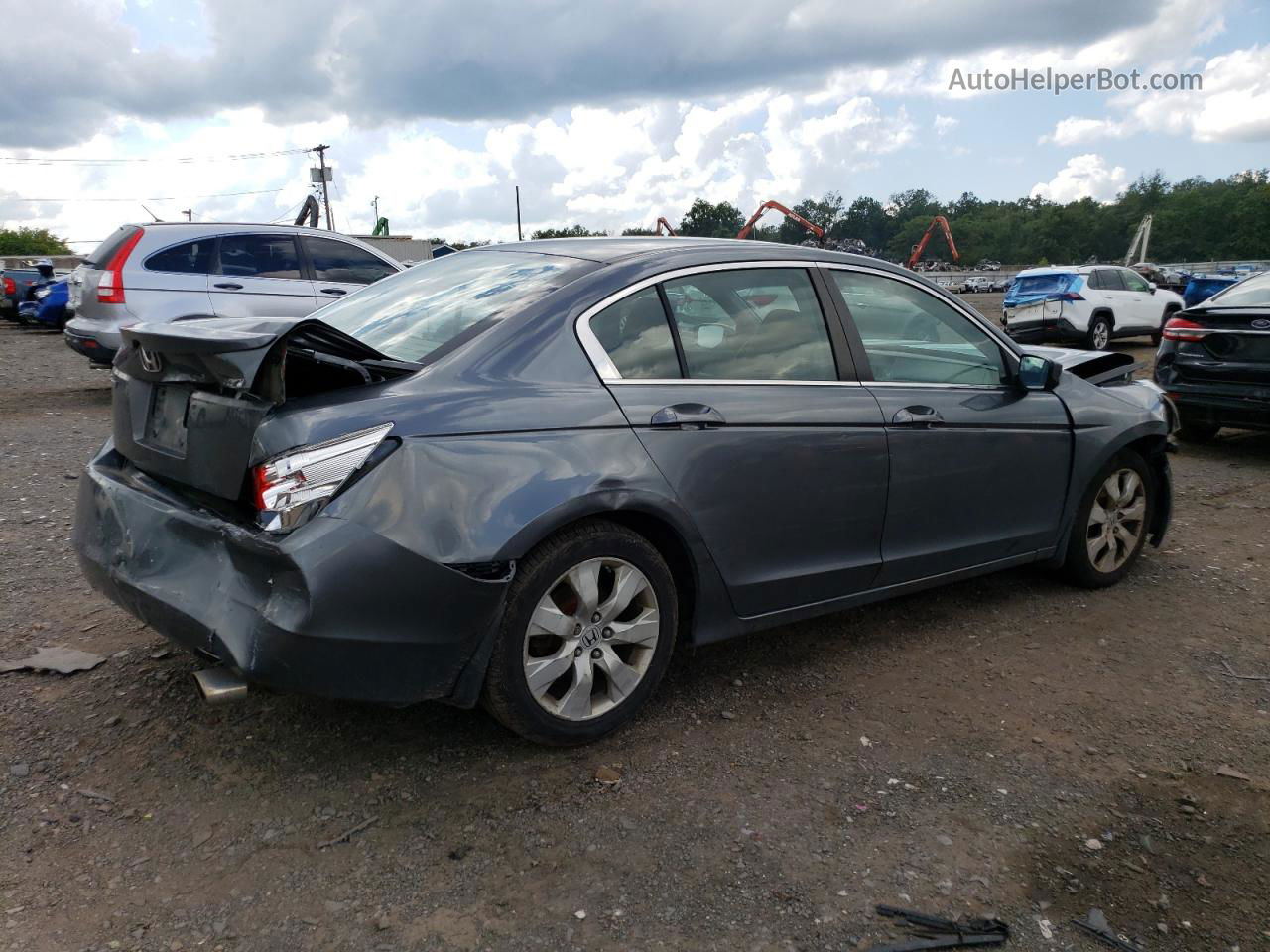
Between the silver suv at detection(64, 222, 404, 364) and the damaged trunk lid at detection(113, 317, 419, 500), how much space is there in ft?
19.9

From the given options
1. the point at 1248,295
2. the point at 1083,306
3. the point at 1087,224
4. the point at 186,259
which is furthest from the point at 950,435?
the point at 1087,224

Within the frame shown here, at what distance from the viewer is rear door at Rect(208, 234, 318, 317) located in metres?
9.59

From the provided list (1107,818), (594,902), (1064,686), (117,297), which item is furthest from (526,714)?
(117,297)

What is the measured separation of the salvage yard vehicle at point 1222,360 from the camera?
26.6 ft

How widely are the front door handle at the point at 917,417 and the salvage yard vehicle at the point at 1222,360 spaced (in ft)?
17.2

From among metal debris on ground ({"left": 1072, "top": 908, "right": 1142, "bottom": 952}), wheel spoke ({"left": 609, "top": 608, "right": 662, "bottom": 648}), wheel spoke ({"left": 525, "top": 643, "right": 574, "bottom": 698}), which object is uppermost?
wheel spoke ({"left": 609, "top": 608, "right": 662, "bottom": 648})

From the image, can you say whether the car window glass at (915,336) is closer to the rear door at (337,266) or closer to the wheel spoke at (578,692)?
the wheel spoke at (578,692)

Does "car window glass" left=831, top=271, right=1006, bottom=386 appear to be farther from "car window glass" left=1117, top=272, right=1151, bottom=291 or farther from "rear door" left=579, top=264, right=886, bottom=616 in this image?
"car window glass" left=1117, top=272, right=1151, bottom=291

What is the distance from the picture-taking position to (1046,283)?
19.4 metres

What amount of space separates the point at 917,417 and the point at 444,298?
1.81 meters

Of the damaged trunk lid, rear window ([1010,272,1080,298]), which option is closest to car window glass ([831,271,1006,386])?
the damaged trunk lid

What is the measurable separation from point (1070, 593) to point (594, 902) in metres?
3.28

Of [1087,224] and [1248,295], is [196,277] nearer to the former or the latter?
[1248,295]

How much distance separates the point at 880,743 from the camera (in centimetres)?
348
